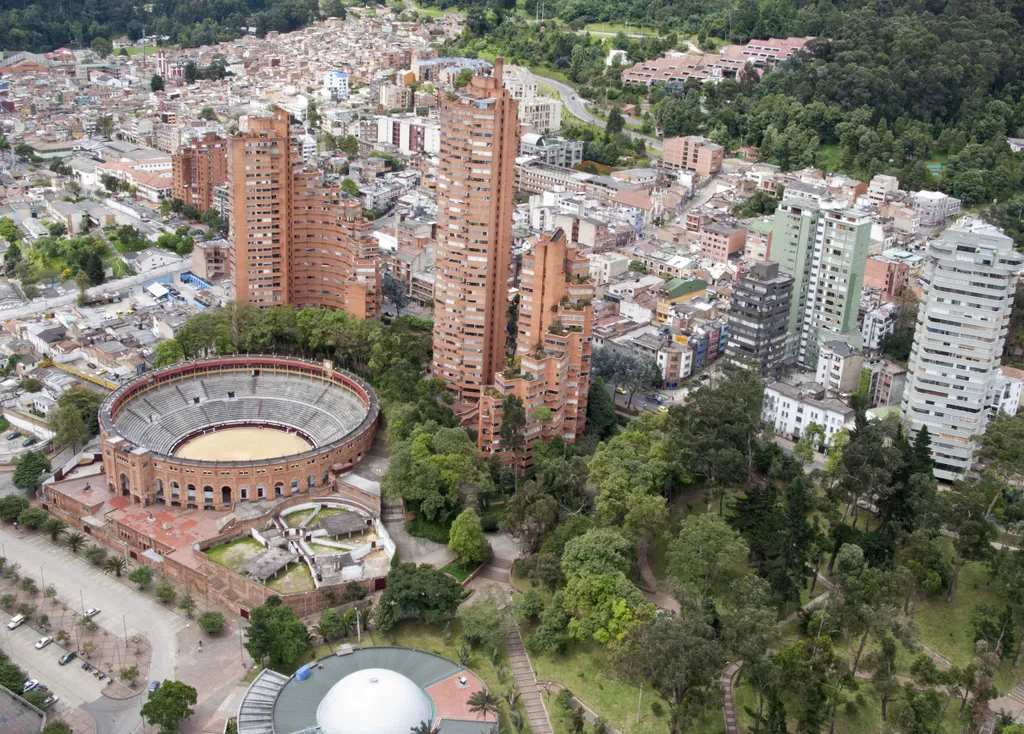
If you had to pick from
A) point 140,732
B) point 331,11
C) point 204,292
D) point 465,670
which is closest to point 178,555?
point 140,732

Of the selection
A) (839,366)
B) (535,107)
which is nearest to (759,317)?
(839,366)

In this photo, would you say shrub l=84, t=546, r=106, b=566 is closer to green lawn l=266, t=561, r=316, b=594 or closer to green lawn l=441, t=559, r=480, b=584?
green lawn l=266, t=561, r=316, b=594

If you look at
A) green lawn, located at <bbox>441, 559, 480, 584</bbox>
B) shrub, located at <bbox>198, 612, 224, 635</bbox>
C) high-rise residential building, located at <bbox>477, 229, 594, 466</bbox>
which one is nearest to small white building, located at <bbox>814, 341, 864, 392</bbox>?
high-rise residential building, located at <bbox>477, 229, 594, 466</bbox>

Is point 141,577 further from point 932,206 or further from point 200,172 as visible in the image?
point 932,206

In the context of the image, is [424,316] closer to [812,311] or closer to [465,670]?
[812,311]

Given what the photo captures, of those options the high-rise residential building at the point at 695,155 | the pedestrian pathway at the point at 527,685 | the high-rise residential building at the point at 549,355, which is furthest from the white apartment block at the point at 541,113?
the pedestrian pathway at the point at 527,685

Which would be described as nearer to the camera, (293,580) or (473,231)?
(293,580)
